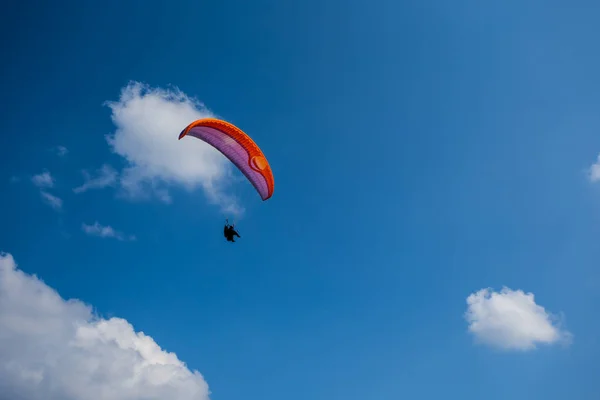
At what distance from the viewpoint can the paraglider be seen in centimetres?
2838

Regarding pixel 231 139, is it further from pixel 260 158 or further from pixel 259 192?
pixel 259 192

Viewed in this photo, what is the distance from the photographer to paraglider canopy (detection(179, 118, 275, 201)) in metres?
28.4

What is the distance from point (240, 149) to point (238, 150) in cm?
24

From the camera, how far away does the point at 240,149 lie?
1177 inches

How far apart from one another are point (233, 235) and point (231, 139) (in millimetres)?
7791

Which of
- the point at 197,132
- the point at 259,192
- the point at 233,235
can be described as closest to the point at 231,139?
the point at 197,132

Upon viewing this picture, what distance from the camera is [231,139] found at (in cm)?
2941

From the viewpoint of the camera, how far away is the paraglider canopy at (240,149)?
2836 centimetres

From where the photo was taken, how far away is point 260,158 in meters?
30.1

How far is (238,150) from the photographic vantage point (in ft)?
98.6

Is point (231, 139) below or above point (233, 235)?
above

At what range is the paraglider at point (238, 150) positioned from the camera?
93.1 ft

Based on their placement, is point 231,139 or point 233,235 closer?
point 231,139

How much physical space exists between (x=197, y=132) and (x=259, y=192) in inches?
264
